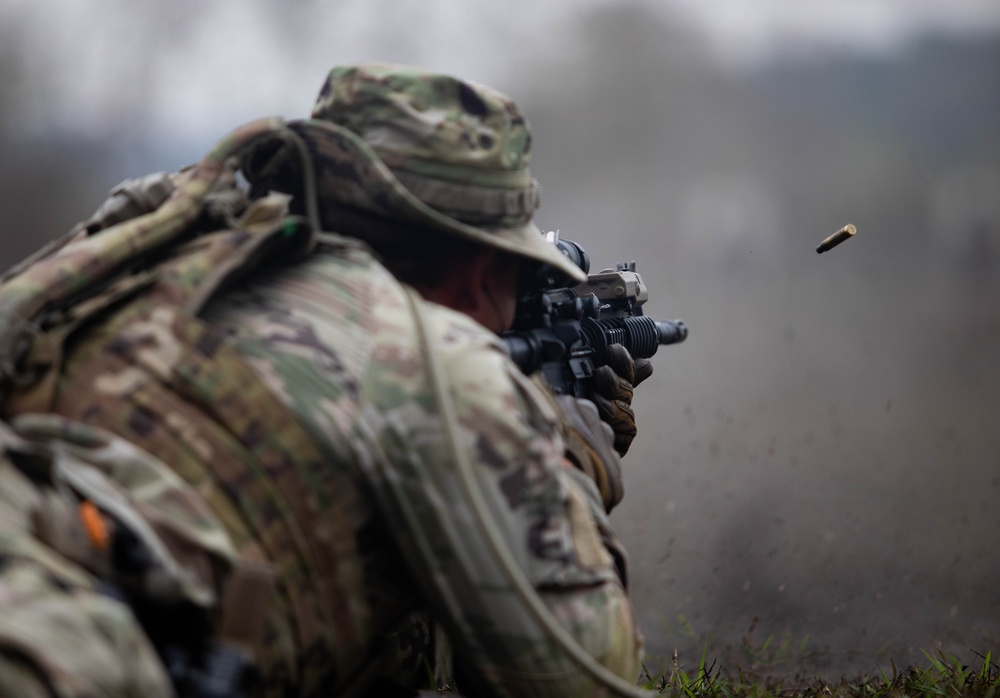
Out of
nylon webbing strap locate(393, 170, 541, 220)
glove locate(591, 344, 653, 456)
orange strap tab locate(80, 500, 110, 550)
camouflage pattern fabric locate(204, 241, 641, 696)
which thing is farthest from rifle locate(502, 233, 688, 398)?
orange strap tab locate(80, 500, 110, 550)

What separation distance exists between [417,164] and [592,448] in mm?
942

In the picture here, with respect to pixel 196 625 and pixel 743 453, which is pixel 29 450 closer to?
pixel 196 625

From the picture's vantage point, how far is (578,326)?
400cm

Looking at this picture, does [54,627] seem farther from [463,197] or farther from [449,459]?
[463,197]

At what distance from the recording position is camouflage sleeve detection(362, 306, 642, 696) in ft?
6.78

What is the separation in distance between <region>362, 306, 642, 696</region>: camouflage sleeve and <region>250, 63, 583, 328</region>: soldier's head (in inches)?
21.2

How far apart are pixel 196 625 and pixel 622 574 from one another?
1.12 meters

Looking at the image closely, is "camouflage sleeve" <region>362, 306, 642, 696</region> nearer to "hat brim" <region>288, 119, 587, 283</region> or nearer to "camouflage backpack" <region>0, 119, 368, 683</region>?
"camouflage backpack" <region>0, 119, 368, 683</region>

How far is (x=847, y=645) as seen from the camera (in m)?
8.22

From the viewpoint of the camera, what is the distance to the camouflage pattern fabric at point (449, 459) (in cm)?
207

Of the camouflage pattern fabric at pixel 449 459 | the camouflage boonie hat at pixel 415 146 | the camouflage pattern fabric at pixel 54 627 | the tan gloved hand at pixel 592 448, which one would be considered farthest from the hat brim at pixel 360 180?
the camouflage pattern fabric at pixel 54 627

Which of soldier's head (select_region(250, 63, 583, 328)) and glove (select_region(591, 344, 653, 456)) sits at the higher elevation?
soldier's head (select_region(250, 63, 583, 328))

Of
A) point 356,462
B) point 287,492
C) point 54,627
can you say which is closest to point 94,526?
point 54,627

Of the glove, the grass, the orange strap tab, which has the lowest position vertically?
the grass
